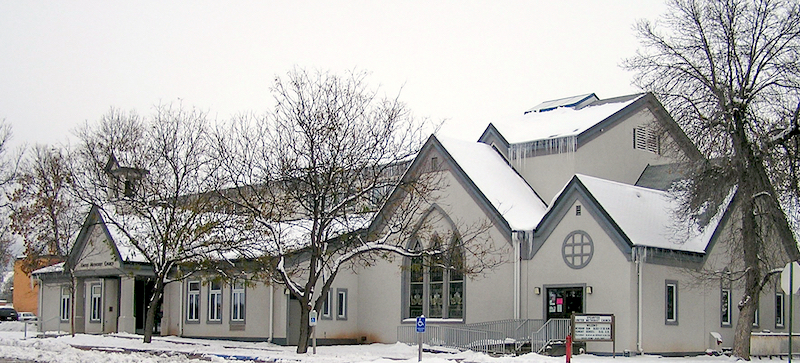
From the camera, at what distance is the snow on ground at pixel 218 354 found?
84.6 ft

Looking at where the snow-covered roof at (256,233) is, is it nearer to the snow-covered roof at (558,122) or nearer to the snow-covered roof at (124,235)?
the snow-covered roof at (124,235)

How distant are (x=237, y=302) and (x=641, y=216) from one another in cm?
1775

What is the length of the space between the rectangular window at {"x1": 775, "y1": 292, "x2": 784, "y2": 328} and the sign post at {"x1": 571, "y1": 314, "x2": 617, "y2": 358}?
13.0m

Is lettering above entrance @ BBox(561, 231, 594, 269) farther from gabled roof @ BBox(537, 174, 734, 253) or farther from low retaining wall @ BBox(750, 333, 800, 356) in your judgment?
low retaining wall @ BBox(750, 333, 800, 356)

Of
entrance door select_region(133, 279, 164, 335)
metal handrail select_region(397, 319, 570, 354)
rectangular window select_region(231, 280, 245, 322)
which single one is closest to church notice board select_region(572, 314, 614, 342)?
metal handrail select_region(397, 319, 570, 354)

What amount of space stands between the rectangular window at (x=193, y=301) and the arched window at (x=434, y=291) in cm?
1040

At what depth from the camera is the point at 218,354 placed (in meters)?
29.4

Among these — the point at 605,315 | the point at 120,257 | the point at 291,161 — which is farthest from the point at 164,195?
the point at 605,315

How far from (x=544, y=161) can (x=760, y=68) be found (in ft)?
33.9

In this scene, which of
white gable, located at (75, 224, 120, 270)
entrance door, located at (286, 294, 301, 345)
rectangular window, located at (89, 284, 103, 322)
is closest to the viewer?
entrance door, located at (286, 294, 301, 345)

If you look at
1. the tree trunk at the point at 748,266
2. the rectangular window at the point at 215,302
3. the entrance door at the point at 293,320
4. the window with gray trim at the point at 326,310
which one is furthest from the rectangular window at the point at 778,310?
the rectangular window at the point at 215,302

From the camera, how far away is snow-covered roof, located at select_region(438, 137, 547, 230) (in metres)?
34.8

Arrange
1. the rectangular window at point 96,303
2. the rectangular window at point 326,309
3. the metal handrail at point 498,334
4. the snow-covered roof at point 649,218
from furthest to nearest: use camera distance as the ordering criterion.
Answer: the rectangular window at point 96,303 < the rectangular window at point 326,309 < the snow-covered roof at point 649,218 < the metal handrail at point 498,334

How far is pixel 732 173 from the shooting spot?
2930cm
